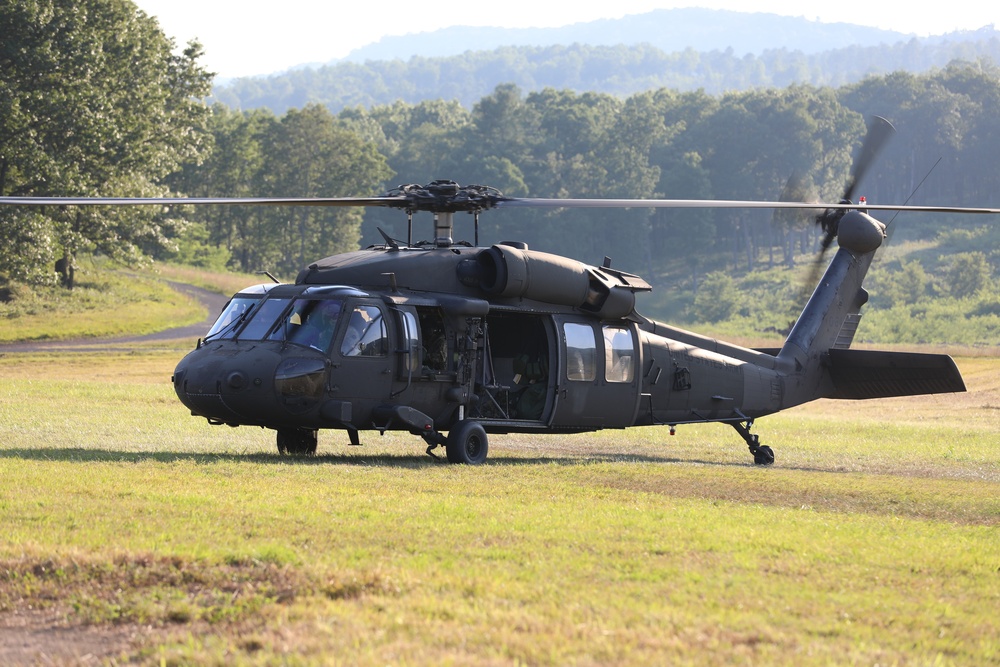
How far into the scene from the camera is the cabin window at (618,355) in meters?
20.7

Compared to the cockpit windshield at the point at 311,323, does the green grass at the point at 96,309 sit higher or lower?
lower

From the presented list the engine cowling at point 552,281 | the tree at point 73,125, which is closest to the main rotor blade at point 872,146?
the engine cowling at point 552,281

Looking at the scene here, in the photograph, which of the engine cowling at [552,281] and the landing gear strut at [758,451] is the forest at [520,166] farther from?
the landing gear strut at [758,451]

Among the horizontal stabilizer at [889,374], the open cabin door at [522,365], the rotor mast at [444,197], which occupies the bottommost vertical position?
the horizontal stabilizer at [889,374]

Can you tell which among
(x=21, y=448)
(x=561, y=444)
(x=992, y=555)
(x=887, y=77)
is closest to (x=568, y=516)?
(x=992, y=555)

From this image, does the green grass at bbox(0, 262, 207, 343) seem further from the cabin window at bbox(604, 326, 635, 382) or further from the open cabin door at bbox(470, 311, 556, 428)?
the cabin window at bbox(604, 326, 635, 382)

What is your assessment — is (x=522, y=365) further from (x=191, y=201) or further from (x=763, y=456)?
(x=191, y=201)

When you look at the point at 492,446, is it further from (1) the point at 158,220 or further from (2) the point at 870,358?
(1) the point at 158,220

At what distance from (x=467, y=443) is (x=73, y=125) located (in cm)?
4058

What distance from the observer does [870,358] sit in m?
24.1

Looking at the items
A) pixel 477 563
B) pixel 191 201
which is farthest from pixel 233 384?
pixel 477 563

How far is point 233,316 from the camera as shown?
17.6 metres

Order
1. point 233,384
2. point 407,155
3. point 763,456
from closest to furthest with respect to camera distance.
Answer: point 233,384, point 763,456, point 407,155

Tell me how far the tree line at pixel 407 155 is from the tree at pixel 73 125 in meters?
0.10
